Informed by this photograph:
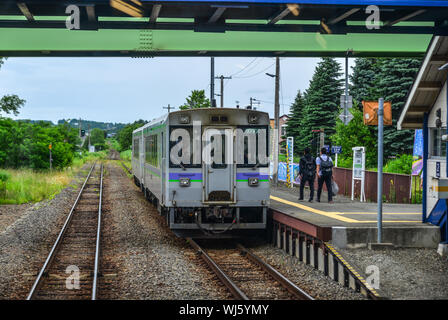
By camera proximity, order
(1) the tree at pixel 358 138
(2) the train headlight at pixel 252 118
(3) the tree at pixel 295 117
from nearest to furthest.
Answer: (2) the train headlight at pixel 252 118 < (1) the tree at pixel 358 138 < (3) the tree at pixel 295 117

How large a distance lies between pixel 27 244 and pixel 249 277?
588 centimetres

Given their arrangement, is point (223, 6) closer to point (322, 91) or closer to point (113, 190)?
point (113, 190)

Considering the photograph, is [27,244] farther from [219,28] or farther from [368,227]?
[368,227]

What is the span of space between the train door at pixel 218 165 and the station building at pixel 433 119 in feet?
12.5

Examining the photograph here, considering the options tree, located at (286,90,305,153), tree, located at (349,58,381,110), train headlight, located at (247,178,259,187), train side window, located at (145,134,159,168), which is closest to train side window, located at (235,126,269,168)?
train headlight, located at (247,178,259,187)

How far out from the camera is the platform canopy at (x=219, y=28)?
7.75m

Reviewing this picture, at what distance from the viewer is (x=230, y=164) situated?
11727 mm

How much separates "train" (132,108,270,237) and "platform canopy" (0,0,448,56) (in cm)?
196

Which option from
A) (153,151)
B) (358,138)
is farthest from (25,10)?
(358,138)

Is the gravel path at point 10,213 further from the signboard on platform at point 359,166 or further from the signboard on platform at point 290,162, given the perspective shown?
the signboard on platform at point 290,162

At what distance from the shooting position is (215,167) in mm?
11695

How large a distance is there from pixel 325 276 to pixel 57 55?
6.49 metres

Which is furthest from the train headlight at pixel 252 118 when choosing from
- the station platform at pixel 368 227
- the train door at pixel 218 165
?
the station platform at pixel 368 227
